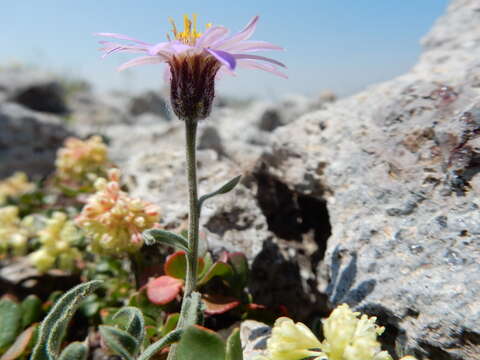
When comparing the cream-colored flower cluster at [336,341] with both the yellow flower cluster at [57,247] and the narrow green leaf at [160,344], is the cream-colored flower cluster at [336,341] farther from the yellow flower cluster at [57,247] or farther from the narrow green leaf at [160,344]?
the yellow flower cluster at [57,247]

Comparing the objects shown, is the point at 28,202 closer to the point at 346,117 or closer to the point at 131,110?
the point at 346,117

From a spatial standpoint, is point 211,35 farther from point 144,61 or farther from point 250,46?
point 144,61

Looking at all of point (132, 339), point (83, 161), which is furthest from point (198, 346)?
point (83, 161)

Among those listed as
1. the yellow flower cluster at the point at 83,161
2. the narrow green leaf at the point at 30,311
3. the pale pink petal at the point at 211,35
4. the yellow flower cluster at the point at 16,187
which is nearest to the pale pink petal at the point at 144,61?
the pale pink petal at the point at 211,35

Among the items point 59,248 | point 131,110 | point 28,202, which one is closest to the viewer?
point 59,248

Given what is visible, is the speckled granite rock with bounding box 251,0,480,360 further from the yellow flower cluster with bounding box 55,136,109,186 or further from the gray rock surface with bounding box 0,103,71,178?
the gray rock surface with bounding box 0,103,71,178

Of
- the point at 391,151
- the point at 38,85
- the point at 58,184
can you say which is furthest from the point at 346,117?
the point at 38,85

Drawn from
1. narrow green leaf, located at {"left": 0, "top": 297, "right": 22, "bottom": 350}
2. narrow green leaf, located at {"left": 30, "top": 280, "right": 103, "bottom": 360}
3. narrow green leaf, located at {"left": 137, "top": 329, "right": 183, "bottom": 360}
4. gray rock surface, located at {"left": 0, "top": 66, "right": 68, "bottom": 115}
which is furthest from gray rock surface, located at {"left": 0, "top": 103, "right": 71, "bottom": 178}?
gray rock surface, located at {"left": 0, "top": 66, "right": 68, "bottom": 115}
